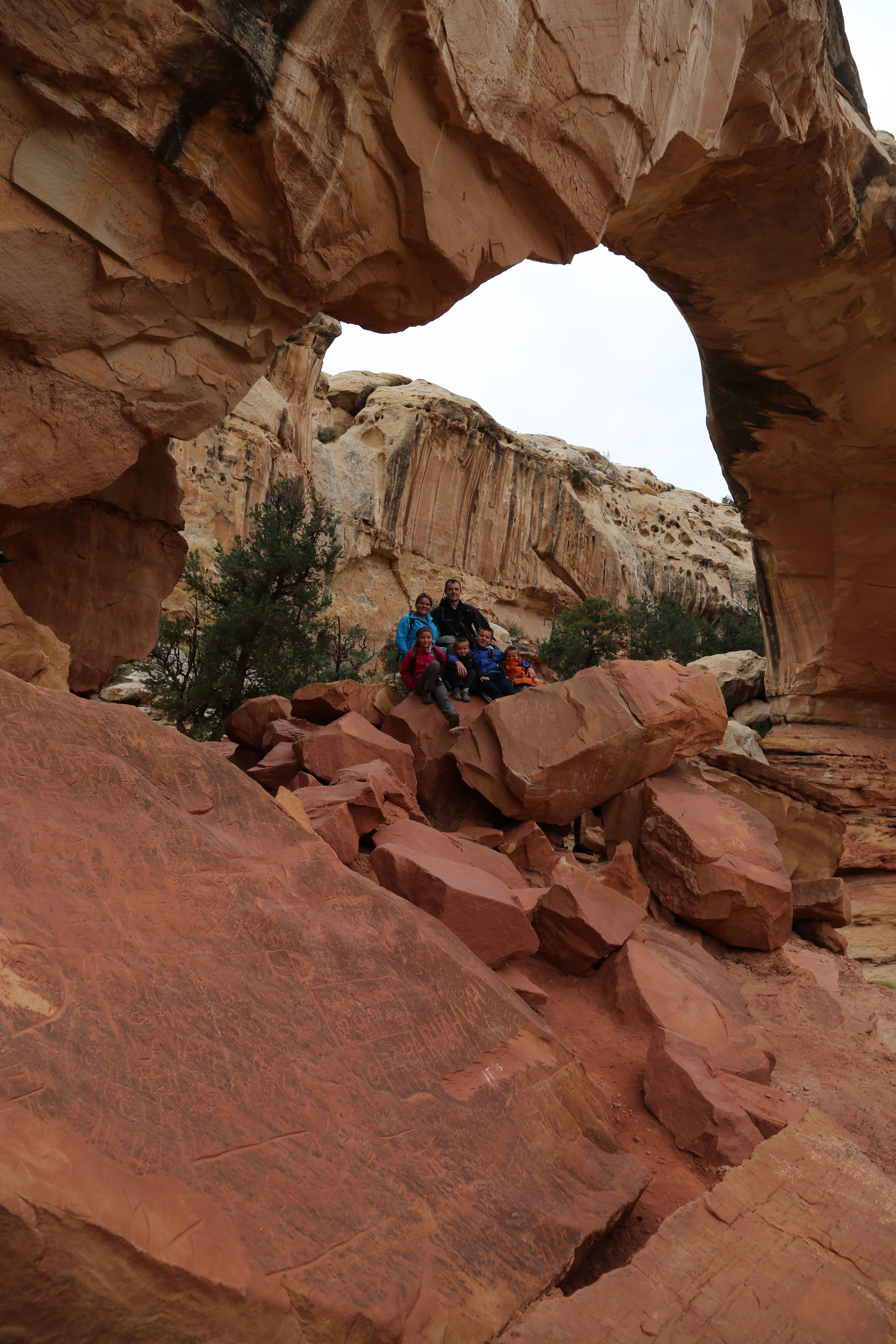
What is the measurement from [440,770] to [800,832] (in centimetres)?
330

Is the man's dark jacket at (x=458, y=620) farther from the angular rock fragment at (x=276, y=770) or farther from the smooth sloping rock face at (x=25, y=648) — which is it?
the smooth sloping rock face at (x=25, y=648)

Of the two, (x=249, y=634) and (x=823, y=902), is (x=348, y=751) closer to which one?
(x=823, y=902)

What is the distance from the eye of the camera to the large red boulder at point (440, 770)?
596 cm

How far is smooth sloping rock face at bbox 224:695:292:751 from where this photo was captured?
6.41 m

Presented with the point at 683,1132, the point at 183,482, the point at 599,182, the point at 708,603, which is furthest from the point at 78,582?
the point at 708,603

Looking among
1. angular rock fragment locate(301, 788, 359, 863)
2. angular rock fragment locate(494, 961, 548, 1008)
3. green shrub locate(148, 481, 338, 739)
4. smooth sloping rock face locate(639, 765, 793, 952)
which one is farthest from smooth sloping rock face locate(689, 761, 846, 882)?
green shrub locate(148, 481, 338, 739)

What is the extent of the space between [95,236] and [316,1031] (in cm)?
344

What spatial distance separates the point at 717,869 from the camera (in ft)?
16.9

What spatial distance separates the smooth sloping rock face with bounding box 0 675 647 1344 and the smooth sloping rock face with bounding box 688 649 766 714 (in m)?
14.3

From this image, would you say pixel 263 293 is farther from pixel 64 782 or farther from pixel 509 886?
pixel 509 886

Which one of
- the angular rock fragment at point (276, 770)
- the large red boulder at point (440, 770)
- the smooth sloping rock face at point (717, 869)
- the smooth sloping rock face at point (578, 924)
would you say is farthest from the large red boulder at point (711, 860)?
the angular rock fragment at point (276, 770)

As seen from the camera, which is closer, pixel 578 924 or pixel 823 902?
pixel 578 924

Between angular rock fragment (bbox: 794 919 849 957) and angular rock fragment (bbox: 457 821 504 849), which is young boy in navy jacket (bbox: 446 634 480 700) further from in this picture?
angular rock fragment (bbox: 794 919 849 957)

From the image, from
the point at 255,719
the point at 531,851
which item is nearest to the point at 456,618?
the point at 255,719
